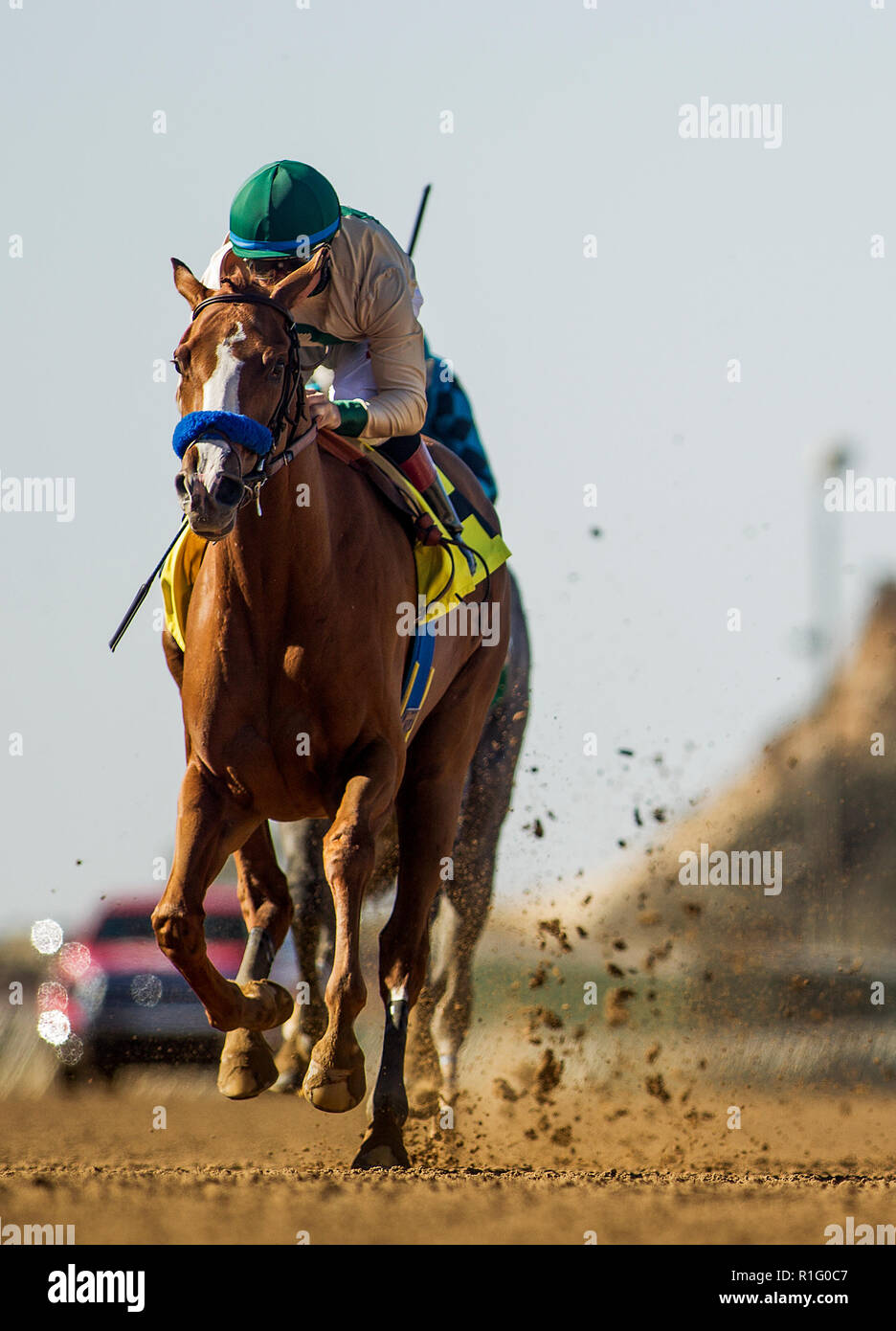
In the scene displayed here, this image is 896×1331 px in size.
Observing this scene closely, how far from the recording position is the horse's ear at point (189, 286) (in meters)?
5.84

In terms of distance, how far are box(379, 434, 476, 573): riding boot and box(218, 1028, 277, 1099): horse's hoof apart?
6.54 feet

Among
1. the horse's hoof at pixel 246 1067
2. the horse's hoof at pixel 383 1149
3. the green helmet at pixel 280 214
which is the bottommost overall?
the horse's hoof at pixel 383 1149

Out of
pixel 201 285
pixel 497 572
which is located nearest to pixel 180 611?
pixel 201 285

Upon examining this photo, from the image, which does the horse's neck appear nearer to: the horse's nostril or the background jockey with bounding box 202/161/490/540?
the background jockey with bounding box 202/161/490/540

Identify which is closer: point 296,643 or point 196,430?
point 196,430

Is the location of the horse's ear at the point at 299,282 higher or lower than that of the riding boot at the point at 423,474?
higher

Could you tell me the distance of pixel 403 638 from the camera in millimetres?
6695

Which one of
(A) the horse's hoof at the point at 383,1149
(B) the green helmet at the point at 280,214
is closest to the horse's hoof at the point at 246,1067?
(A) the horse's hoof at the point at 383,1149

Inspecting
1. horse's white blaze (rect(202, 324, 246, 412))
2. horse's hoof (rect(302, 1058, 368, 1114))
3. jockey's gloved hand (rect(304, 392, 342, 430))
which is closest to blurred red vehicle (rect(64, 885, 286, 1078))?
horse's hoof (rect(302, 1058, 368, 1114))

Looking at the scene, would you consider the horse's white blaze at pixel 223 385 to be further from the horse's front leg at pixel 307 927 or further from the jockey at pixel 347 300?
the horse's front leg at pixel 307 927

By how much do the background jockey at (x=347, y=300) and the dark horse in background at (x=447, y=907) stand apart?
226cm

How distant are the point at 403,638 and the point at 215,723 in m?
0.95

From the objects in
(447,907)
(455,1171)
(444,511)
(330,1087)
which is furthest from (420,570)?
(447,907)

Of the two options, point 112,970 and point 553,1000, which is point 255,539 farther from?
point 112,970
